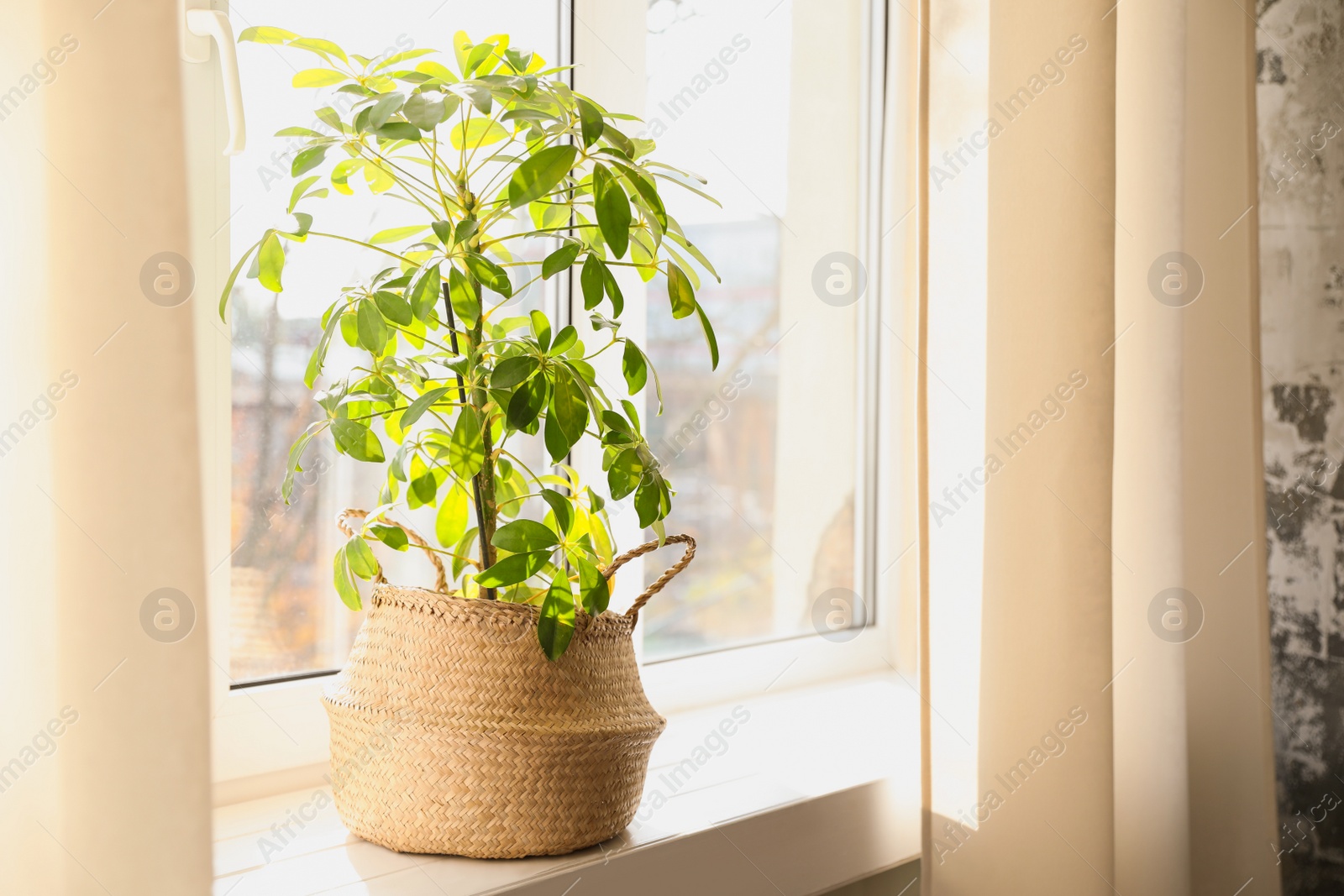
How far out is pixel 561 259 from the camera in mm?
730

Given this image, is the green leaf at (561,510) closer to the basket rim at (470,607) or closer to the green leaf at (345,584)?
the basket rim at (470,607)

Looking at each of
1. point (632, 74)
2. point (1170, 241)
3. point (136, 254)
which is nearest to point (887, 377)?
point (1170, 241)

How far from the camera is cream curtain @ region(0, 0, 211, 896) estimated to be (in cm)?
56

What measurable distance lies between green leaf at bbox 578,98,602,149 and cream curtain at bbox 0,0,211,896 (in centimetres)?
26

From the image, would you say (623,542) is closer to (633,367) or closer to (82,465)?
(633,367)

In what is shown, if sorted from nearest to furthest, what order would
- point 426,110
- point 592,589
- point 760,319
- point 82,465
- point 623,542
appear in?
point 82,465 < point 426,110 < point 592,589 < point 623,542 < point 760,319

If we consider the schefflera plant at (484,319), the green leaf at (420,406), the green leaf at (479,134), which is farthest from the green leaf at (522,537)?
the green leaf at (479,134)

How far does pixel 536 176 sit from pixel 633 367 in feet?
0.61

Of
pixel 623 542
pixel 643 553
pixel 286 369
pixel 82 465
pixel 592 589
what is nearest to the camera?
pixel 82 465

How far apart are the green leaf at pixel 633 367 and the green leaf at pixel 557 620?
0.17m

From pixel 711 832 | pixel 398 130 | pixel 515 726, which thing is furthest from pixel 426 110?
pixel 711 832

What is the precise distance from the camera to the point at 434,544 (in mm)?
1164

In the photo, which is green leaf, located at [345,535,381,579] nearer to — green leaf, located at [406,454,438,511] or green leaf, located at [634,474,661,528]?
green leaf, located at [406,454,438,511]

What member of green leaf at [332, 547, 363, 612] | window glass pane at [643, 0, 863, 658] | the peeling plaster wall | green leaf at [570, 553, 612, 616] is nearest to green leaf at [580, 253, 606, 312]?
green leaf at [570, 553, 612, 616]
